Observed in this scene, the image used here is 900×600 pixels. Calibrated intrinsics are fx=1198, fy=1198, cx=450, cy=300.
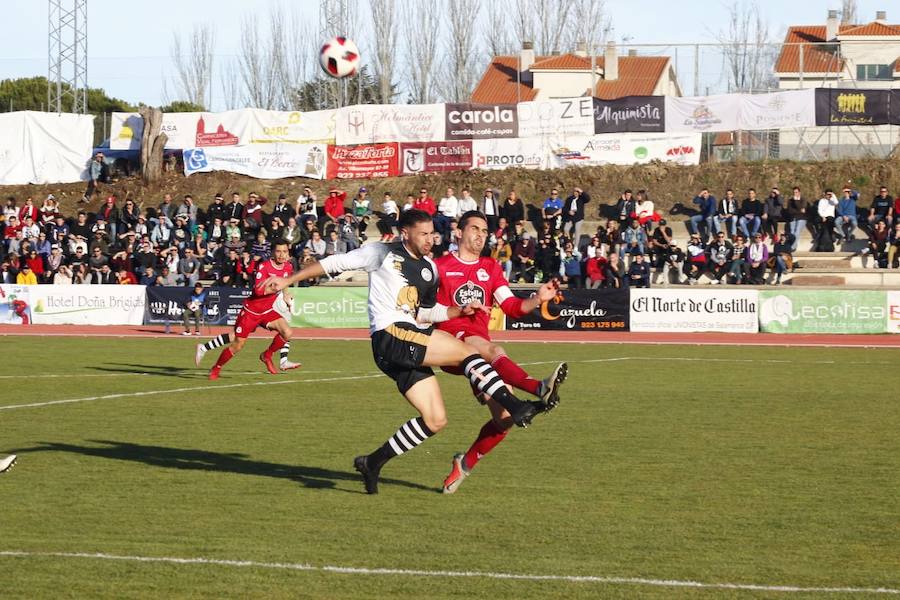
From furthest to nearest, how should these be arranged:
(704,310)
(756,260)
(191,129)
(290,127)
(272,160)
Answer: (191,129), (272,160), (290,127), (756,260), (704,310)

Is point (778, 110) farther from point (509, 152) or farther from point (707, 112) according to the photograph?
point (509, 152)

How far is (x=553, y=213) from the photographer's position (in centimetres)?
3612

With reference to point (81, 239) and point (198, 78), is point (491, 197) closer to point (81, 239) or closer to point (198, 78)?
point (81, 239)

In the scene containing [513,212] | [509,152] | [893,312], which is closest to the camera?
[893,312]

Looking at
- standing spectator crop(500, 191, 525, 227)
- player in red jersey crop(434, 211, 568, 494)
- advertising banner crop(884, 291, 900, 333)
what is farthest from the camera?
standing spectator crop(500, 191, 525, 227)

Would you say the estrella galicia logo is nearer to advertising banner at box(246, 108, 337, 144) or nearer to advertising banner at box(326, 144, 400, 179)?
advertising banner at box(246, 108, 337, 144)

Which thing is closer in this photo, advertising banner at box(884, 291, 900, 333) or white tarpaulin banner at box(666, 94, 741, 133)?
advertising banner at box(884, 291, 900, 333)

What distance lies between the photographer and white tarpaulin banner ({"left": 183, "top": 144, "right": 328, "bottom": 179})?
139ft

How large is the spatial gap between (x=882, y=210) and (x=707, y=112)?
6.71 metres

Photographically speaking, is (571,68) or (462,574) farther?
(571,68)

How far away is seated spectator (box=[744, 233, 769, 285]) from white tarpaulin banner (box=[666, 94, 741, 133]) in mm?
6685

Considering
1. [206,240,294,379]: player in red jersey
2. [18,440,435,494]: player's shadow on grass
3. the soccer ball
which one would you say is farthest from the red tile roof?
[18,440,435,494]: player's shadow on grass

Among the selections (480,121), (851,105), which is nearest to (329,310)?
(480,121)

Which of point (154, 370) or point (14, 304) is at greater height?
point (14, 304)
